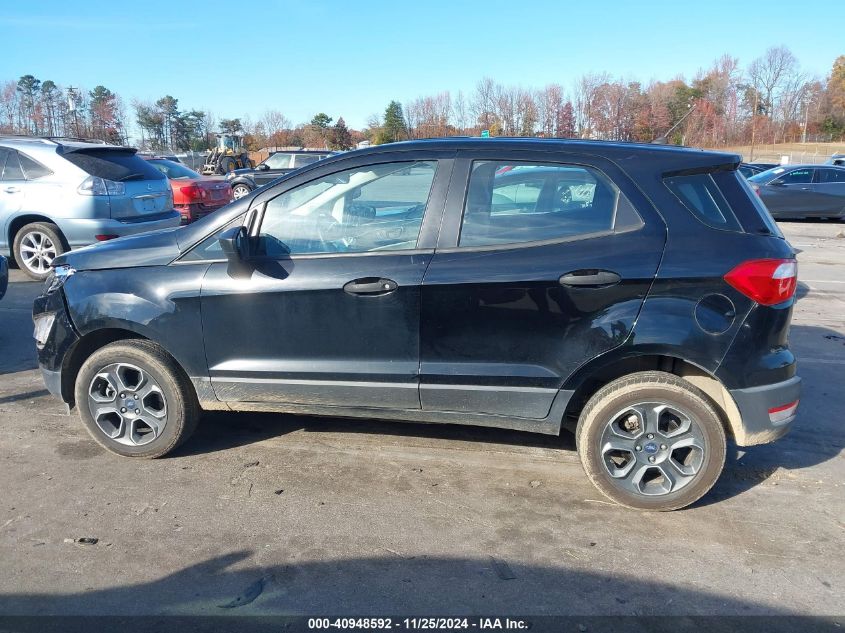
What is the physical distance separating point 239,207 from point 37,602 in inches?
86.8

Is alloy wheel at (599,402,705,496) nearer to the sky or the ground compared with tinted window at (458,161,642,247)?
nearer to the ground

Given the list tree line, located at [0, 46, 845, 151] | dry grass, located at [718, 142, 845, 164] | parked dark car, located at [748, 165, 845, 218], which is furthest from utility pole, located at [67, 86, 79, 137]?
dry grass, located at [718, 142, 845, 164]

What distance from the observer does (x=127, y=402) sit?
13.1 feet

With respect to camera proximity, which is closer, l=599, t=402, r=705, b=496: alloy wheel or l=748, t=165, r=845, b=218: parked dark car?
l=599, t=402, r=705, b=496: alloy wheel

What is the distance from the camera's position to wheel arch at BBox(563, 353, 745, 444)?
3445 millimetres

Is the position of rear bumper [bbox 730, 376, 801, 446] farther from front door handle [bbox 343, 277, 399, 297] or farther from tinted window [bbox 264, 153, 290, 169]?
tinted window [bbox 264, 153, 290, 169]

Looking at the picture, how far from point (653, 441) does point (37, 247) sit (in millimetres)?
8593

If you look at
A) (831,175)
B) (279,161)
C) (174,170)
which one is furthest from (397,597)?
(279,161)

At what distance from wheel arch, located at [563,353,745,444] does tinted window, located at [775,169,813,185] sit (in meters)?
17.0

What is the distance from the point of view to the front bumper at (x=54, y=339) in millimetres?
4043

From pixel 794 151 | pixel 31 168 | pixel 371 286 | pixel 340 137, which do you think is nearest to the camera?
pixel 371 286

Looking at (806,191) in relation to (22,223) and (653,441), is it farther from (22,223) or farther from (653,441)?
(22,223)

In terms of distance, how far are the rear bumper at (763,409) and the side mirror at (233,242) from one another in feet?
9.01

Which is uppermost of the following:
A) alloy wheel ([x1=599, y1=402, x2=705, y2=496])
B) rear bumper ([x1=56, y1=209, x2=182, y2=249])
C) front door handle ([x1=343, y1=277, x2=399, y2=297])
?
rear bumper ([x1=56, y1=209, x2=182, y2=249])
